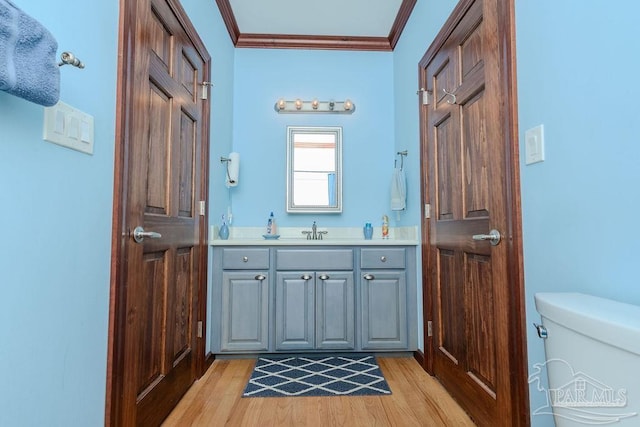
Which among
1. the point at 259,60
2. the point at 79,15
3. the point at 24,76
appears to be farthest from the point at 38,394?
the point at 259,60

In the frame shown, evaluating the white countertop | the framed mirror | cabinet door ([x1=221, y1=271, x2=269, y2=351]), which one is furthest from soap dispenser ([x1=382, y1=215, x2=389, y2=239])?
cabinet door ([x1=221, y1=271, x2=269, y2=351])

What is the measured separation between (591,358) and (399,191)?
193 centimetres

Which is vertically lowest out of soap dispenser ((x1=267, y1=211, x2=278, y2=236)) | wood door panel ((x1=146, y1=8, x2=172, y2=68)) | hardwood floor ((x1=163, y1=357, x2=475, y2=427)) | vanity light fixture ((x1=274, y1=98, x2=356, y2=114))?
hardwood floor ((x1=163, y1=357, x2=475, y2=427))

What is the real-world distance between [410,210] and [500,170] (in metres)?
1.20

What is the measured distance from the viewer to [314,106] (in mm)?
2916

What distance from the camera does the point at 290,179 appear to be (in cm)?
289

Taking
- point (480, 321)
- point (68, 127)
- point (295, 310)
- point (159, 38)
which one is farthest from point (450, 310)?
point (159, 38)

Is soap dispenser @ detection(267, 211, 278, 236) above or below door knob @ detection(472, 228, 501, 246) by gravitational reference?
above

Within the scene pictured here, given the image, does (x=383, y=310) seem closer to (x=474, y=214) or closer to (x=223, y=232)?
(x=474, y=214)

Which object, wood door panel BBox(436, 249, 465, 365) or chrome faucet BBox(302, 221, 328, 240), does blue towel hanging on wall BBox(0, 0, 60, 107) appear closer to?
wood door panel BBox(436, 249, 465, 365)

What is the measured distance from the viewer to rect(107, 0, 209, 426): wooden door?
1.20 metres

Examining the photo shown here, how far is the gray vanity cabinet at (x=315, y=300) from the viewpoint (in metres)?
2.32

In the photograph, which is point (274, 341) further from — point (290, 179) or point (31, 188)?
point (31, 188)

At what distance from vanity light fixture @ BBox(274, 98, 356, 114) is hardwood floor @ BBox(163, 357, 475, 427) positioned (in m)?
2.07
